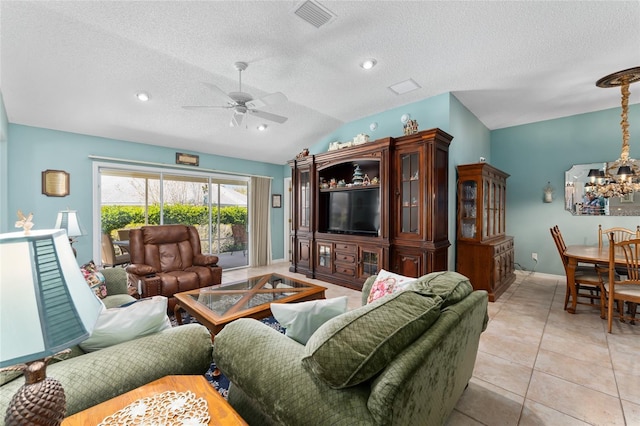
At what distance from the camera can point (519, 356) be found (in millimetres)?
2338

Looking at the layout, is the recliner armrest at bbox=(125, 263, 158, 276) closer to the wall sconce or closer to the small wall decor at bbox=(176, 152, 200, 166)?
the small wall decor at bbox=(176, 152, 200, 166)

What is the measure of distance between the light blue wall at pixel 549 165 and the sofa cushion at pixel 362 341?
17.7 ft

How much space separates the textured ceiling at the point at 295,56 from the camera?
2.36 metres

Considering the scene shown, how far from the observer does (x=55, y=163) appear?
4.07 metres

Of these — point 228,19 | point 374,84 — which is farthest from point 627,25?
point 228,19

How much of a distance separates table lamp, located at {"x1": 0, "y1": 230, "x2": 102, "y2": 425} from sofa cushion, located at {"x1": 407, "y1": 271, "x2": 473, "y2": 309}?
1229 mm

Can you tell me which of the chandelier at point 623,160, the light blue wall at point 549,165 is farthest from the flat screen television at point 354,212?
the light blue wall at point 549,165

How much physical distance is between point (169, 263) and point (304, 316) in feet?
9.83

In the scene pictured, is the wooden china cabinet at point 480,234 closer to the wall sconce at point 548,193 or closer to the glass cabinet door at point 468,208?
the glass cabinet door at point 468,208

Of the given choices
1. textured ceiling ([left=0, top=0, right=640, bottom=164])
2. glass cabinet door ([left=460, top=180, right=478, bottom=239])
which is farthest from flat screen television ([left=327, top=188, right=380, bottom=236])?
textured ceiling ([left=0, top=0, right=640, bottom=164])

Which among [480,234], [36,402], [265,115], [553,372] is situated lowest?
[553,372]

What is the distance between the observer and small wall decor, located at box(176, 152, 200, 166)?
5211 millimetres

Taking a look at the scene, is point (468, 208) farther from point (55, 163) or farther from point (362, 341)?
point (55, 163)

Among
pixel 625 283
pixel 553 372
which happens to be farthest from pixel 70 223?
pixel 625 283
